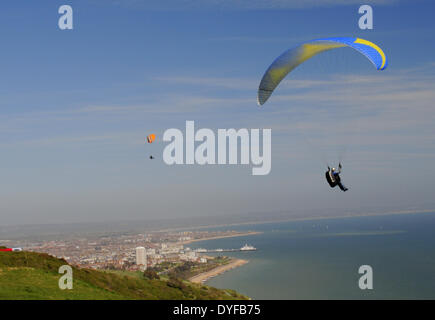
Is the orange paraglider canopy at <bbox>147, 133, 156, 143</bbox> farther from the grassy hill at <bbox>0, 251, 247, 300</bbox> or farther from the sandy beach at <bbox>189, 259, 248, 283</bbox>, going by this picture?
the sandy beach at <bbox>189, 259, 248, 283</bbox>

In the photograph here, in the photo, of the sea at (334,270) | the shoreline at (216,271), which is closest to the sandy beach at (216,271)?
the shoreline at (216,271)

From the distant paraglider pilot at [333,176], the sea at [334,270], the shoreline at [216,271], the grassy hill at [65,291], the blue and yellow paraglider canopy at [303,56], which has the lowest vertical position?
the sea at [334,270]

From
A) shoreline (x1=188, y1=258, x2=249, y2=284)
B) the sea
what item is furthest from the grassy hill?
shoreline (x1=188, y1=258, x2=249, y2=284)

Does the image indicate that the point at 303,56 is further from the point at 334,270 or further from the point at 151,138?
the point at 334,270

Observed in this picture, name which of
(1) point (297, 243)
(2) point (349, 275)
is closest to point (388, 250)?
(1) point (297, 243)

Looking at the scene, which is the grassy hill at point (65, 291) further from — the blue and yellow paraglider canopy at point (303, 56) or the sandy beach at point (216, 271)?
the sandy beach at point (216, 271)

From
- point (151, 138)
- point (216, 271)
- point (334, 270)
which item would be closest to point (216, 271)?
point (216, 271)
